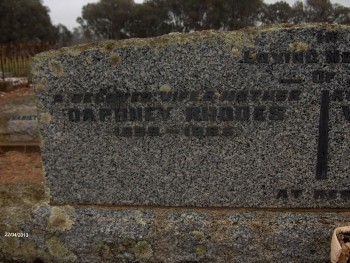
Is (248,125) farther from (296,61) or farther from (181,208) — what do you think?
(181,208)

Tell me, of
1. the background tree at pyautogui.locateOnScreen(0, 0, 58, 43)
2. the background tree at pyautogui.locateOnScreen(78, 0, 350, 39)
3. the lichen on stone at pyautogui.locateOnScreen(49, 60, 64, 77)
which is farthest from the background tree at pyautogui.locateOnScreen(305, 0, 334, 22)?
the lichen on stone at pyautogui.locateOnScreen(49, 60, 64, 77)

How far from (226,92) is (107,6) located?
34.6 m

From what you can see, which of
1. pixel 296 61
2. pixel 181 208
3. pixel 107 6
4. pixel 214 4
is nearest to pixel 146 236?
pixel 181 208

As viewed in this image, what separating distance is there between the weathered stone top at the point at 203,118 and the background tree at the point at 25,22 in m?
31.5

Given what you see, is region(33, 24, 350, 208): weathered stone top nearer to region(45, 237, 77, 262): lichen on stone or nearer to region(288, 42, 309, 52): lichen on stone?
region(288, 42, 309, 52): lichen on stone

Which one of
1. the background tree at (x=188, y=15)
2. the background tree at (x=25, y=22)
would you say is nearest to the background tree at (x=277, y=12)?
the background tree at (x=188, y=15)

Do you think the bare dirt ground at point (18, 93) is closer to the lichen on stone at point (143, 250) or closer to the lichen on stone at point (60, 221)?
the lichen on stone at point (60, 221)

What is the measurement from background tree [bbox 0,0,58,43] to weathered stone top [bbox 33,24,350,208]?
31.5 meters

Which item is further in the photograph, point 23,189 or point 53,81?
point 23,189

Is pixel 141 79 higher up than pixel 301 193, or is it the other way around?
pixel 141 79

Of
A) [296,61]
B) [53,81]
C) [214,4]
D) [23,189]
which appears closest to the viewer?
[296,61]

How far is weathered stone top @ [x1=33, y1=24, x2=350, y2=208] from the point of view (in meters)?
2.27

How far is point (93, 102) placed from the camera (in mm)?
2455

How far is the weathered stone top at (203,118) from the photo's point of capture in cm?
227
